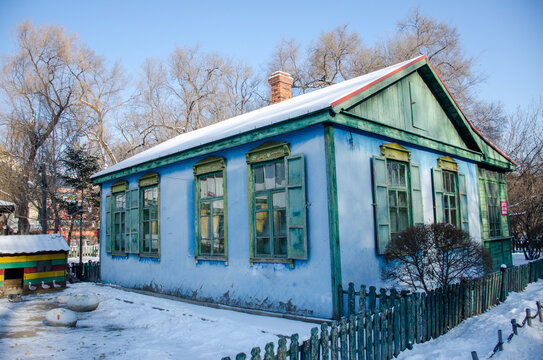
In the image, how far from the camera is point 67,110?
27.1m

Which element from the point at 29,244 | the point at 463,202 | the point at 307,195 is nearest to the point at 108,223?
the point at 29,244

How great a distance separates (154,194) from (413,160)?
7222 mm

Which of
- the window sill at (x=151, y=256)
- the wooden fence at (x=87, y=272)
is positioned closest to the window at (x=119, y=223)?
the window sill at (x=151, y=256)

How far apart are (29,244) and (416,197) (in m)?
11.4

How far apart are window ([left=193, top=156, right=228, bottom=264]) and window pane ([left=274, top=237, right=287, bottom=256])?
154 centimetres

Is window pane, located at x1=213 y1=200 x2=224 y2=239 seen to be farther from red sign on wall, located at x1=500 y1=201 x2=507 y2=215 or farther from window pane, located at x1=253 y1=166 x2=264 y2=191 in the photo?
red sign on wall, located at x1=500 y1=201 x2=507 y2=215

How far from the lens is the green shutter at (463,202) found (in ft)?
36.4

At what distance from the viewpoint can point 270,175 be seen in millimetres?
8266

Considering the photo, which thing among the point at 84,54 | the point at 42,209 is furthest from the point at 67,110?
the point at 42,209

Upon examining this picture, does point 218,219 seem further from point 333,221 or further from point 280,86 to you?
point 280,86

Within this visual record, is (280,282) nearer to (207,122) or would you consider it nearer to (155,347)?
(155,347)

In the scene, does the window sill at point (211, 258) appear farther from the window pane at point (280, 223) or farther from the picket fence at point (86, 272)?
the picket fence at point (86, 272)

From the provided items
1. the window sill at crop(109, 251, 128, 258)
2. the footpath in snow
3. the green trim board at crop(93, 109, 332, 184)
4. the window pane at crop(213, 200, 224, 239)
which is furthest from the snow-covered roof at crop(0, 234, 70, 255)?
the window pane at crop(213, 200, 224, 239)

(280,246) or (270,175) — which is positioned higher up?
(270,175)
